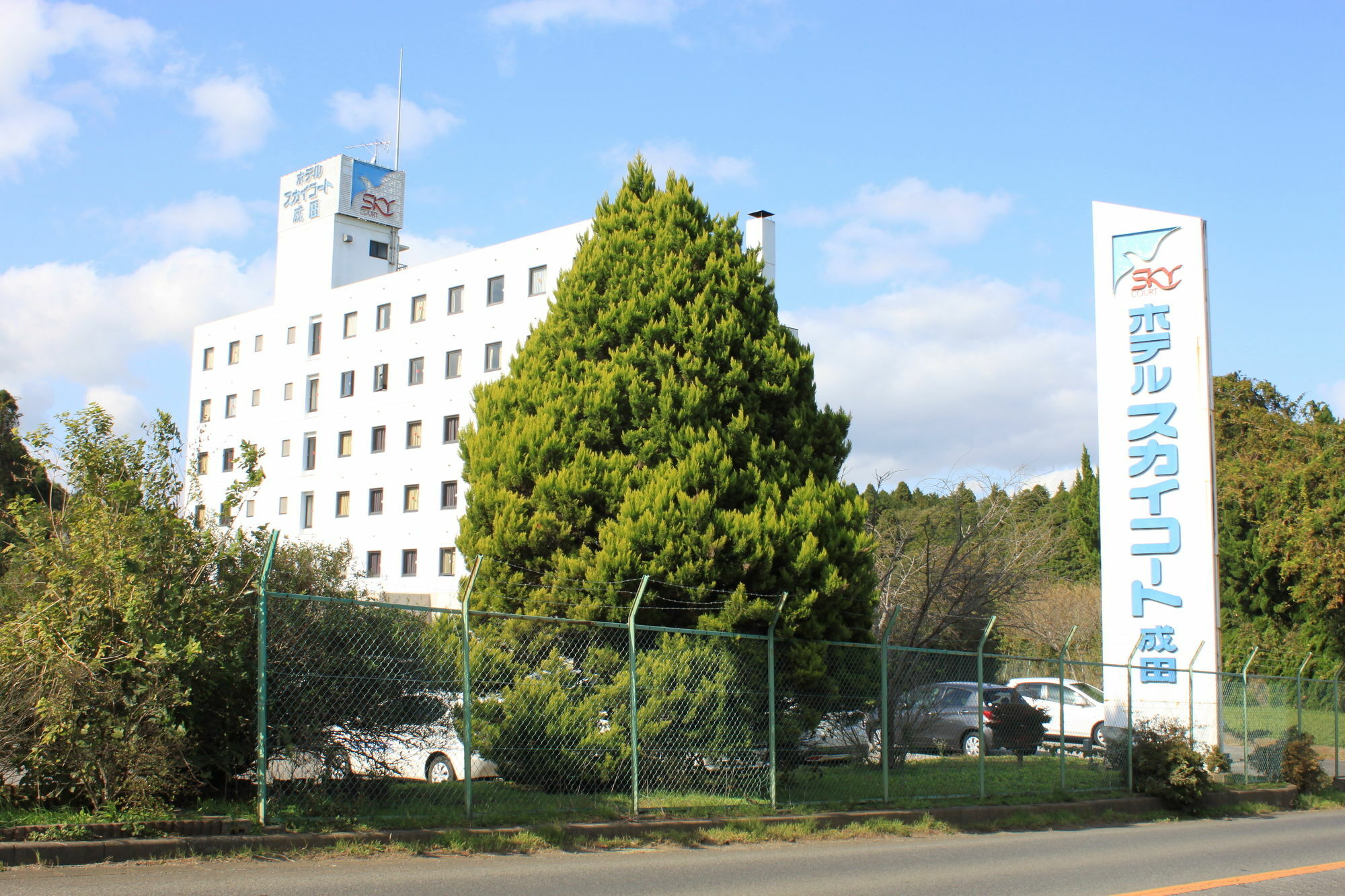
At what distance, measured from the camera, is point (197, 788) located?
842 cm

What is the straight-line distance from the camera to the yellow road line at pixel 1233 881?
8328 millimetres

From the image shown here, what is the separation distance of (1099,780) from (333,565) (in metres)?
10.4

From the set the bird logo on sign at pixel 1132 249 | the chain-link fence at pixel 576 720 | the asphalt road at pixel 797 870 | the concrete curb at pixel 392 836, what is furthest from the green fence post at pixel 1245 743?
the bird logo on sign at pixel 1132 249

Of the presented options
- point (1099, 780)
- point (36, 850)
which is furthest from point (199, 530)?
point (1099, 780)

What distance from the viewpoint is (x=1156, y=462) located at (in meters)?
19.9

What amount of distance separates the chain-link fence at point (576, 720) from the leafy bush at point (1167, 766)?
0.32 metres

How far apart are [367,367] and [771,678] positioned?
44.8m

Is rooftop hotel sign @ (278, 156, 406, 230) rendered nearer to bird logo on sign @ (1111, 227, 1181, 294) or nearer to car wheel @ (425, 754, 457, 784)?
bird logo on sign @ (1111, 227, 1181, 294)

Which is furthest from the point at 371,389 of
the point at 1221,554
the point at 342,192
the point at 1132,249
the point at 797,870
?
the point at 797,870

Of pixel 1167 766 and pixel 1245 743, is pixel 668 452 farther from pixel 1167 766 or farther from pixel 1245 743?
pixel 1245 743

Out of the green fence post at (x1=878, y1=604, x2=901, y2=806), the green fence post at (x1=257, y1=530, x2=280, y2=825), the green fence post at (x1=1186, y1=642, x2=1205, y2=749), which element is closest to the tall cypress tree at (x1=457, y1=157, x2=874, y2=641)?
the green fence post at (x1=878, y1=604, x2=901, y2=806)

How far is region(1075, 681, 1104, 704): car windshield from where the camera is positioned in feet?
74.4

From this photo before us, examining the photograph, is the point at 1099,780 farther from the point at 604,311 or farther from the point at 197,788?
the point at 197,788

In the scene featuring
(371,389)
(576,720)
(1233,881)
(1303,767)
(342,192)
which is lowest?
(1303,767)
